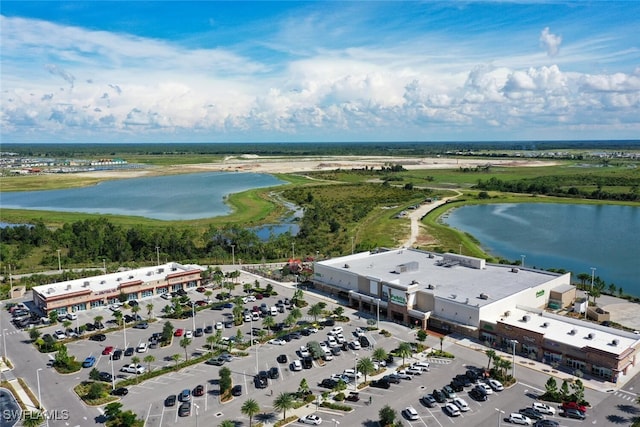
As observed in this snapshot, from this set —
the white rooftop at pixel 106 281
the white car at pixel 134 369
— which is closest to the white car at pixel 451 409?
the white car at pixel 134 369

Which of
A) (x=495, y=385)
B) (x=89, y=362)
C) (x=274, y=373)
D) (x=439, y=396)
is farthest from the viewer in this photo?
(x=89, y=362)

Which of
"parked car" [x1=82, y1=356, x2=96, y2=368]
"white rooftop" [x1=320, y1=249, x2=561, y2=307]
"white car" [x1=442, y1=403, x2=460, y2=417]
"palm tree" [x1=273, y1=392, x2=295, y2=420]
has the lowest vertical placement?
"parked car" [x1=82, y1=356, x2=96, y2=368]

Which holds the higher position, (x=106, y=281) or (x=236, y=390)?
(x=106, y=281)

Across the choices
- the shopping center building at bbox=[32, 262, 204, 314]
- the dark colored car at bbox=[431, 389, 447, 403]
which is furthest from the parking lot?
the shopping center building at bbox=[32, 262, 204, 314]

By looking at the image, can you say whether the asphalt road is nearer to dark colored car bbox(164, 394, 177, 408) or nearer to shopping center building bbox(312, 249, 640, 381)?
dark colored car bbox(164, 394, 177, 408)

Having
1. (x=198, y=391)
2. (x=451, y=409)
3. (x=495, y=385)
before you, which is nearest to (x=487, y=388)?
(x=495, y=385)

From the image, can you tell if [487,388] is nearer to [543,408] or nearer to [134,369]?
[543,408]
